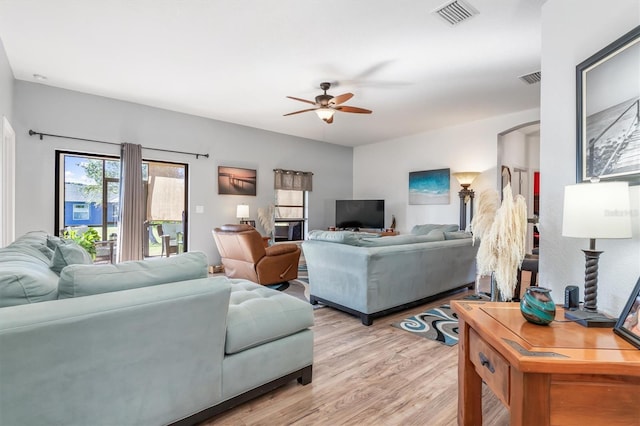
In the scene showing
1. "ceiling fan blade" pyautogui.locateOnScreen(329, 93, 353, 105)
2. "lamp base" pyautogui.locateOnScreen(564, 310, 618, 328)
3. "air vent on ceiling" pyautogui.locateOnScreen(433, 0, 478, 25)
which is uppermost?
"air vent on ceiling" pyautogui.locateOnScreen(433, 0, 478, 25)

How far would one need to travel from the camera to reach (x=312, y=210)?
734cm

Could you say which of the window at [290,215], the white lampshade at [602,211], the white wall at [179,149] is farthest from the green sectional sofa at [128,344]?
the window at [290,215]

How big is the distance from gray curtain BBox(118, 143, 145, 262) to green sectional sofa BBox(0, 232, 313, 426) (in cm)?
310

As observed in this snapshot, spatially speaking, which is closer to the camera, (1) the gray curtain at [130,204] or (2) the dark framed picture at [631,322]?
(2) the dark framed picture at [631,322]

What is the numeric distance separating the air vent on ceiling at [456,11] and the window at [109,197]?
14.8 feet

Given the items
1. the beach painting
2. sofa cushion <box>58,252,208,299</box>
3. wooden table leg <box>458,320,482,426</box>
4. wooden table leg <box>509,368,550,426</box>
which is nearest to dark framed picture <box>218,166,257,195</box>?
the beach painting

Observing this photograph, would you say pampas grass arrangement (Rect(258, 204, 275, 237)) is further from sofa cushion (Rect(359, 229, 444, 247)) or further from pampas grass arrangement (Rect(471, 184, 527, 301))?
pampas grass arrangement (Rect(471, 184, 527, 301))

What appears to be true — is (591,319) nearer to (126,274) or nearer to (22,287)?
(126,274)

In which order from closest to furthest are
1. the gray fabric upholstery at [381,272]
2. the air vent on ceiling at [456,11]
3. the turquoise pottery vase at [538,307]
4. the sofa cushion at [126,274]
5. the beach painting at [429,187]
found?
the turquoise pottery vase at [538,307] → the sofa cushion at [126,274] → the air vent on ceiling at [456,11] → the gray fabric upholstery at [381,272] → the beach painting at [429,187]

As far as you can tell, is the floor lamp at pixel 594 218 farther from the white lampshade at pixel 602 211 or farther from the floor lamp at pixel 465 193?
the floor lamp at pixel 465 193

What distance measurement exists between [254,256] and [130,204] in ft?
7.04

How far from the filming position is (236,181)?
6.06 metres

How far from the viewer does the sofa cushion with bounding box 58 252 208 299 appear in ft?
4.39

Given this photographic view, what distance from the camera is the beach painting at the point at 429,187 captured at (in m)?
6.12
